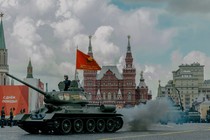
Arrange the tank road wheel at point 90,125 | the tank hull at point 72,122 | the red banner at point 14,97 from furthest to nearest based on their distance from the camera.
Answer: the red banner at point 14,97 < the tank road wheel at point 90,125 < the tank hull at point 72,122

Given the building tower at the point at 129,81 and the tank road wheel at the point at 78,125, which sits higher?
the building tower at the point at 129,81

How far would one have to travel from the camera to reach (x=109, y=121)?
30.1 metres

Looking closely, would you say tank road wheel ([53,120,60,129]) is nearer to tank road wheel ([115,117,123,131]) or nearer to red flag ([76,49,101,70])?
tank road wheel ([115,117,123,131])

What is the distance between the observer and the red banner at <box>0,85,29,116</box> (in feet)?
315

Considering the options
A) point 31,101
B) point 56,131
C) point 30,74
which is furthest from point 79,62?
point 30,74

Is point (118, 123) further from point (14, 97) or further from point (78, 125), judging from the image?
point (14, 97)

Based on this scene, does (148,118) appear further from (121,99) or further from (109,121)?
(121,99)

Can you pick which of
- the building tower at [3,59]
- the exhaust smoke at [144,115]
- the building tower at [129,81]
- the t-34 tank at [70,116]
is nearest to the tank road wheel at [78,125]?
the t-34 tank at [70,116]

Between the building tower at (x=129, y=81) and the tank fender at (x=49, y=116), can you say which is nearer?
the tank fender at (x=49, y=116)

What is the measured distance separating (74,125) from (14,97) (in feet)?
229

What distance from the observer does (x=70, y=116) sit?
28.2 m

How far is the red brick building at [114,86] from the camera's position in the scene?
609 ft

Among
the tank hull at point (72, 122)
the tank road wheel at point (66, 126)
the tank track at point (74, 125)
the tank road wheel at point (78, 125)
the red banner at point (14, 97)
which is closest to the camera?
the tank hull at point (72, 122)

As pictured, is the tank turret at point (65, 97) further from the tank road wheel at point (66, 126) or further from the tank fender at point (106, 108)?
the tank road wheel at point (66, 126)
